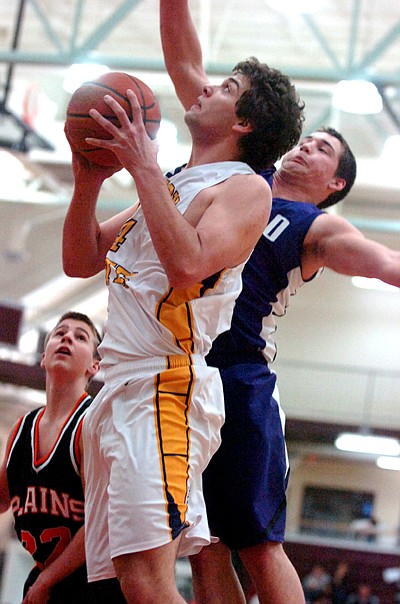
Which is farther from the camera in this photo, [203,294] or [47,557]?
[47,557]

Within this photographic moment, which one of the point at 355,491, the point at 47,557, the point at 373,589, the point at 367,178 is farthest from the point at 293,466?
the point at 47,557

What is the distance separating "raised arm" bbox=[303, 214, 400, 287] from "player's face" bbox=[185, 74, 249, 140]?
1.96 feet

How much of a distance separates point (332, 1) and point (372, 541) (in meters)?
10.3

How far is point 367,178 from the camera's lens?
17984mm

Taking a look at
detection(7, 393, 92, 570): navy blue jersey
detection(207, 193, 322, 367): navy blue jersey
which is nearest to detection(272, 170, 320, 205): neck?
detection(207, 193, 322, 367): navy blue jersey

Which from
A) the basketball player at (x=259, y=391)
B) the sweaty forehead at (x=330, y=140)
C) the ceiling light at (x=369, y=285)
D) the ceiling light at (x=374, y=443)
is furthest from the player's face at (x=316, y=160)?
the ceiling light at (x=369, y=285)

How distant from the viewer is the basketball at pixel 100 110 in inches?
117

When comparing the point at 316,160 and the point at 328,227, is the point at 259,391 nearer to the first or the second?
the point at 328,227

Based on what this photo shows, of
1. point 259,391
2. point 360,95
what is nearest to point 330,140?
point 259,391

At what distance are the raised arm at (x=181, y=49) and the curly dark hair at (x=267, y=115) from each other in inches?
22.9

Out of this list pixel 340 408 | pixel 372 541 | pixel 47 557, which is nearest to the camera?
pixel 47 557

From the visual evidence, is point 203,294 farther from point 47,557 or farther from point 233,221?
point 47,557

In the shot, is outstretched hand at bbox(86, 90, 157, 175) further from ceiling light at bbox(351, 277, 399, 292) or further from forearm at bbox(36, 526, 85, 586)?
ceiling light at bbox(351, 277, 399, 292)

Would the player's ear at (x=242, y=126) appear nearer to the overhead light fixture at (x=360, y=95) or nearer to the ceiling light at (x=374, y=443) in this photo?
the overhead light fixture at (x=360, y=95)
